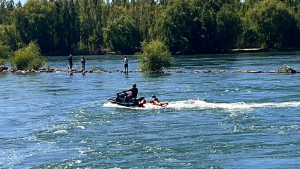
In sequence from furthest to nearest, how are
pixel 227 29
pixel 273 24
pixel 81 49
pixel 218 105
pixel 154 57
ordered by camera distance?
pixel 81 49 → pixel 227 29 → pixel 273 24 → pixel 154 57 → pixel 218 105

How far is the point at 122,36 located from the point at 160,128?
11405 cm

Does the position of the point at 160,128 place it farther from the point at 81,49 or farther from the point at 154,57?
the point at 81,49

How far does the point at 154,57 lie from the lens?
65.7 metres

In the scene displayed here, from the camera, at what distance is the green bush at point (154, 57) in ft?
213

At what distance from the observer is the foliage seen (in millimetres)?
142375

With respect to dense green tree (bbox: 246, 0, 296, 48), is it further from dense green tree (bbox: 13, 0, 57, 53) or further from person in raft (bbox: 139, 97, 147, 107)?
person in raft (bbox: 139, 97, 147, 107)

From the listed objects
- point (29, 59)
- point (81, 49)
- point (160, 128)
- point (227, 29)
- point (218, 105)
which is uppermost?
point (227, 29)

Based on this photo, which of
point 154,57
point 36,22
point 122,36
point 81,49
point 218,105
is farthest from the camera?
point 81,49

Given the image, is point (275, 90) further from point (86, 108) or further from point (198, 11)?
point (198, 11)

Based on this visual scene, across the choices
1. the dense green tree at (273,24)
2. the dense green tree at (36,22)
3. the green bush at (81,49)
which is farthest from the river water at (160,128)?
the green bush at (81,49)

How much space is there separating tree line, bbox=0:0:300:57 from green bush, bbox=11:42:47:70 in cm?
4496

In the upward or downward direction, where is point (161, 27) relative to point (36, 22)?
downward

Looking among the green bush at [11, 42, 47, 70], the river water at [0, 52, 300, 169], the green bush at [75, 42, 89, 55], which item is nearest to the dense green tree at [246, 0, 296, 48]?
the green bush at [75, 42, 89, 55]

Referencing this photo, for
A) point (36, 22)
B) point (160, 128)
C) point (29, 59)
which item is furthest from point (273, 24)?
point (160, 128)
